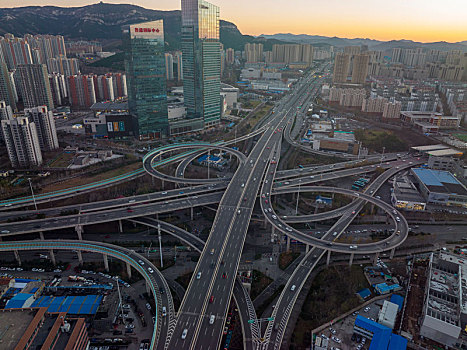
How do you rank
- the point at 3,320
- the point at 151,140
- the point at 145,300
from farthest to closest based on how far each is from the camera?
the point at 151,140, the point at 145,300, the point at 3,320

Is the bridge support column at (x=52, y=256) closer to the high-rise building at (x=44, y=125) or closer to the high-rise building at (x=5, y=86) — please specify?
the high-rise building at (x=44, y=125)

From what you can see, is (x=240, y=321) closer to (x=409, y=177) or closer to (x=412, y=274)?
(x=412, y=274)

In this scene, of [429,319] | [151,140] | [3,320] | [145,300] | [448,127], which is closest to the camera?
[3,320]

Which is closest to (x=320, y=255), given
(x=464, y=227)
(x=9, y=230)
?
(x=464, y=227)

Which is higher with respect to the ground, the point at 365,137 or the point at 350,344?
the point at 365,137

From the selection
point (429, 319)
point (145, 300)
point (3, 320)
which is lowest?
point (145, 300)

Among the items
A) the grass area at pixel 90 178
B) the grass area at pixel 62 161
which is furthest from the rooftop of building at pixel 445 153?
the grass area at pixel 62 161

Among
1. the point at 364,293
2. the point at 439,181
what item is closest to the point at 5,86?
the point at 364,293
